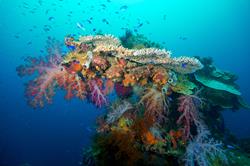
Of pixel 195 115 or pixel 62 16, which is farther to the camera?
pixel 62 16

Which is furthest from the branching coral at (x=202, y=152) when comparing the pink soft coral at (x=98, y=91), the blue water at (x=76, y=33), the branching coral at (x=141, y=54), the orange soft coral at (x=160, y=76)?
the blue water at (x=76, y=33)

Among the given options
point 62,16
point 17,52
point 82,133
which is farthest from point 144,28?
point 82,133

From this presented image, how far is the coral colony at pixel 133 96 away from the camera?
469 cm

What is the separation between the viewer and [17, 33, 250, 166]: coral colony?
469cm

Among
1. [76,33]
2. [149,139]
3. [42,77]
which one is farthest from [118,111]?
[76,33]

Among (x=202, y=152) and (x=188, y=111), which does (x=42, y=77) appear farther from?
(x=202, y=152)

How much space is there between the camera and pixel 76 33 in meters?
80.2

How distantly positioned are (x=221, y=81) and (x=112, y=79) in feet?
15.3

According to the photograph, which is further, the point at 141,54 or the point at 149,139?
the point at 149,139

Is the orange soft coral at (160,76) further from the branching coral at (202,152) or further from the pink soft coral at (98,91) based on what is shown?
the branching coral at (202,152)

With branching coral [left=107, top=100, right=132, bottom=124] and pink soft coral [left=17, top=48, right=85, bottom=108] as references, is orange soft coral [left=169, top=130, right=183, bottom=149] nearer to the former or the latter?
branching coral [left=107, top=100, right=132, bottom=124]

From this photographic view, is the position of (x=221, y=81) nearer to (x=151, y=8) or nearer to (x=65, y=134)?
(x=65, y=134)

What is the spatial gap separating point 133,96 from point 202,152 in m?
2.03

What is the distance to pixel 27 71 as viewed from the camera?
5.54 meters
